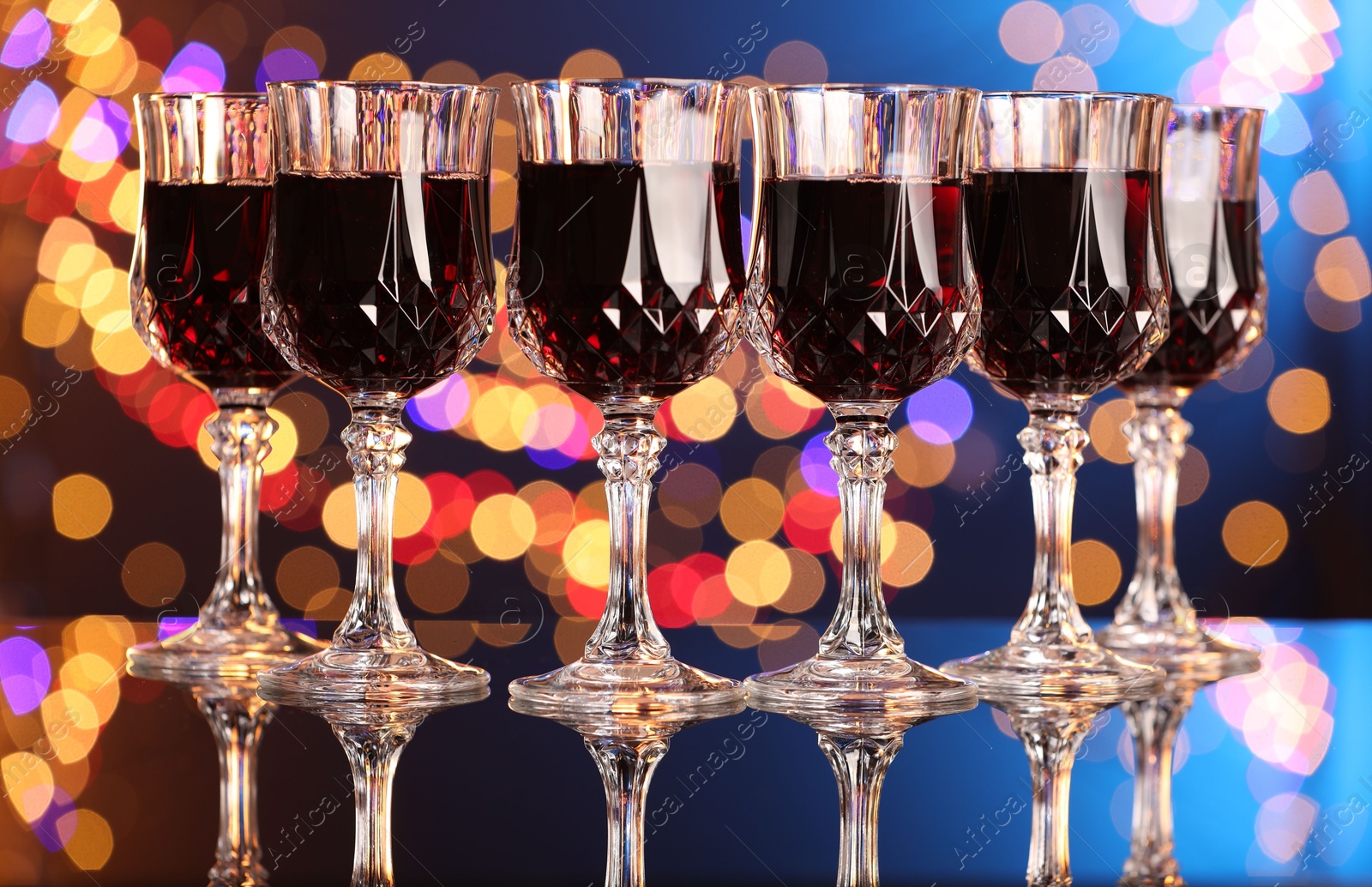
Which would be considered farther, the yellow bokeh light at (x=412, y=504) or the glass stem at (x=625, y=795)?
the yellow bokeh light at (x=412, y=504)

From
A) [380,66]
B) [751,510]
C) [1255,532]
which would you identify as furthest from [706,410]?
[1255,532]

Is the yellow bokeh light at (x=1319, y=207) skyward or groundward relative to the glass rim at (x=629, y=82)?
skyward

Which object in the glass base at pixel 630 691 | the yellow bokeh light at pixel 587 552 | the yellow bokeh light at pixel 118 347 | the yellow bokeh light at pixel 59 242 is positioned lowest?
the glass base at pixel 630 691

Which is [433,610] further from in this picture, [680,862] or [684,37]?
[680,862]

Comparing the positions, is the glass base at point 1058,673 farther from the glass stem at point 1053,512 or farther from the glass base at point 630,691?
the glass base at point 630,691

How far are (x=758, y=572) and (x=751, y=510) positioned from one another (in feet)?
0.37

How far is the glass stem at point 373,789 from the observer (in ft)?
2.81

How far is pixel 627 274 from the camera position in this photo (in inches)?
46.2

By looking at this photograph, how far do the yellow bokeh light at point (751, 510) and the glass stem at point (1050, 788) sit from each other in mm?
Answer: 1869

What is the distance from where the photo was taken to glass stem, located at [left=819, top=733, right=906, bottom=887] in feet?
2.84

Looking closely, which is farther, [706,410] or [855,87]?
[706,410]

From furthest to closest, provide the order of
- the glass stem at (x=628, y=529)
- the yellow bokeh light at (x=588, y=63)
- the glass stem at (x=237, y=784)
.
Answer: the yellow bokeh light at (x=588, y=63) < the glass stem at (x=628, y=529) < the glass stem at (x=237, y=784)

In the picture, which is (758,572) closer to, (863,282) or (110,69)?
(110,69)

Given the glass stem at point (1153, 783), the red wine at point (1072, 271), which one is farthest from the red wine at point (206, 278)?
the glass stem at point (1153, 783)
